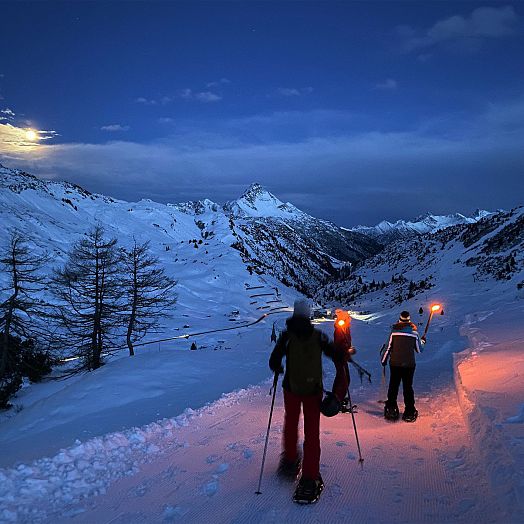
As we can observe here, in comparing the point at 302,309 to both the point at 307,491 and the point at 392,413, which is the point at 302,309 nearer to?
the point at 307,491

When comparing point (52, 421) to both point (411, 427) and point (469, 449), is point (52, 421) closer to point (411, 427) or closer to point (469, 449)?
point (411, 427)

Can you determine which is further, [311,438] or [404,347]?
[404,347]

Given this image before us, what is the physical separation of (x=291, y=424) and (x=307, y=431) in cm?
39

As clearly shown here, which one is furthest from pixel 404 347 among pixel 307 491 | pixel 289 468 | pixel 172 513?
pixel 172 513

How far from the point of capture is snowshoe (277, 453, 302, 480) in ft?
17.4

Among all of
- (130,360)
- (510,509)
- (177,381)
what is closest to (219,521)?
(510,509)

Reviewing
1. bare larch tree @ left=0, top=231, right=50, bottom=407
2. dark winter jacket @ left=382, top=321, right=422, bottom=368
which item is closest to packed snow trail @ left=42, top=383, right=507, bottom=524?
dark winter jacket @ left=382, top=321, right=422, bottom=368

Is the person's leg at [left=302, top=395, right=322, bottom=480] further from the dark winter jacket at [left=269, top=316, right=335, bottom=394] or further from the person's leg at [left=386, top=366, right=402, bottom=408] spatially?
the person's leg at [left=386, top=366, right=402, bottom=408]

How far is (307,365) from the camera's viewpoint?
5.10 m

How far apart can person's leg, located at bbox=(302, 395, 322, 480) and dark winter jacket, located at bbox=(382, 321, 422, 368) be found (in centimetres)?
321

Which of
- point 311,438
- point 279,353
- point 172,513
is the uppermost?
point 279,353

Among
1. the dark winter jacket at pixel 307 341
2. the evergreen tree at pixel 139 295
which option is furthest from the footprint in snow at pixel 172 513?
the evergreen tree at pixel 139 295

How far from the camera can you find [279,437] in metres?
6.85

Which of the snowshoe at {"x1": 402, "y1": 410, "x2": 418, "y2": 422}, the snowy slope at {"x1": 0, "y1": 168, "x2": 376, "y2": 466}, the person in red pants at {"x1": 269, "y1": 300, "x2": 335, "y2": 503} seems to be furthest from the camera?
the snowy slope at {"x1": 0, "y1": 168, "x2": 376, "y2": 466}
